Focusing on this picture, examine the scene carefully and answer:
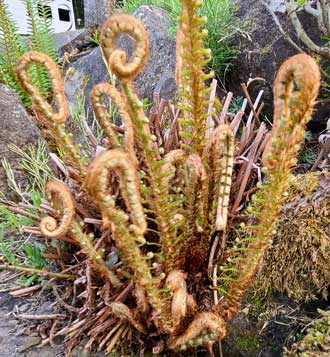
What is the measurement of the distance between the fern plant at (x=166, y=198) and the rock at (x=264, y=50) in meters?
0.72

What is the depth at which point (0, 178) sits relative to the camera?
1.20m

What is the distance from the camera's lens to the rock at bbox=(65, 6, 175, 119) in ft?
4.82

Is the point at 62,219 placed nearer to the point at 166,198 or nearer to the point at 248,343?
the point at 166,198

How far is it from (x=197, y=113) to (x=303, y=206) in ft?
1.11

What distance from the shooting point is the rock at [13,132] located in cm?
123

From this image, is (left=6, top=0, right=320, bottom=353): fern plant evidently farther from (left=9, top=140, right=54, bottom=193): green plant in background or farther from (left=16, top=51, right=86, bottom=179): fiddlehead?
(left=9, top=140, right=54, bottom=193): green plant in background

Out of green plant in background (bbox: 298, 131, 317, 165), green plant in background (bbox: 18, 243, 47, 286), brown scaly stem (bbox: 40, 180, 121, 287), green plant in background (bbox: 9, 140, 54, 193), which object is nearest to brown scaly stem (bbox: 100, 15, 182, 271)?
brown scaly stem (bbox: 40, 180, 121, 287)

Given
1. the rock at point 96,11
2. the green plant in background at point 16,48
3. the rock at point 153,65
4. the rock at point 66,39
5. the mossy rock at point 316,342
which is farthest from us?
the rock at point 96,11

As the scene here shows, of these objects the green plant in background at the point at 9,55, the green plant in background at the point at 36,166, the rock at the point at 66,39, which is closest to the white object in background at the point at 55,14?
the rock at the point at 66,39

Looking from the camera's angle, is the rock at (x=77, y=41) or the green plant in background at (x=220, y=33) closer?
the green plant in background at (x=220, y=33)

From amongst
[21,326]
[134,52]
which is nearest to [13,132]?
[21,326]

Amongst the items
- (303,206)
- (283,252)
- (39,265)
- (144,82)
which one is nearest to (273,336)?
(283,252)

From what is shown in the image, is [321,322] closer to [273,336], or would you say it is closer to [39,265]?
[273,336]

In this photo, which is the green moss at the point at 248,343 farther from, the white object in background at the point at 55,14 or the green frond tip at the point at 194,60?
the white object in background at the point at 55,14
